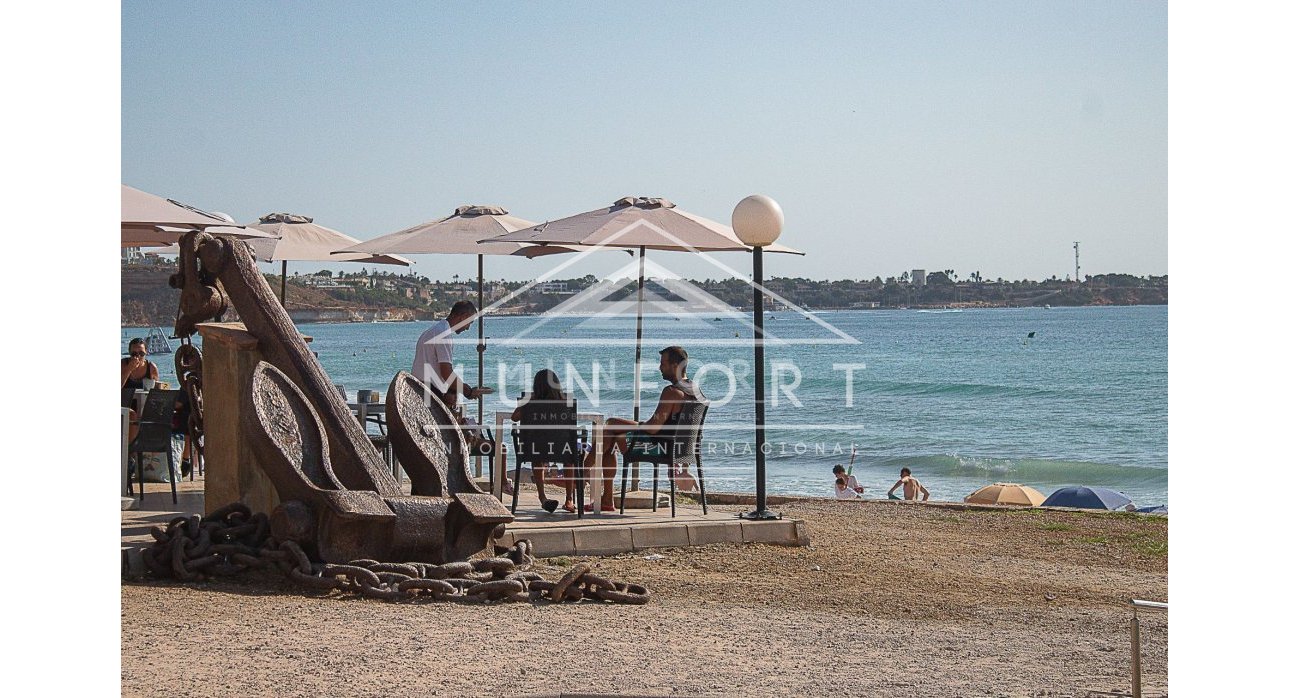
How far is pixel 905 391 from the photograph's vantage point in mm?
50156

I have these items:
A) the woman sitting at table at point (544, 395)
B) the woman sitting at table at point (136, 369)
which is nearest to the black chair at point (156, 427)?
the woman sitting at table at point (136, 369)

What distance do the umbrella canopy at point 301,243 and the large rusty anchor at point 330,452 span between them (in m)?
6.32

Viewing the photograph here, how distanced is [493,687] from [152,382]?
7926mm

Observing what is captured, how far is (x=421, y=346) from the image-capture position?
8.96 m

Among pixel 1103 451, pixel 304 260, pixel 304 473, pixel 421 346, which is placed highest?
pixel 304 260

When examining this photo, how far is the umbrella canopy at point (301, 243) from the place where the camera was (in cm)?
1353

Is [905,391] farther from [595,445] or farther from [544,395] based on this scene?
[544,395]

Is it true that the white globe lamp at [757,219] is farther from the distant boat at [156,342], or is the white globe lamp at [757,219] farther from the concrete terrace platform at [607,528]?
the distant boat at [156,342]

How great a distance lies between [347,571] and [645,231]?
15.3ft

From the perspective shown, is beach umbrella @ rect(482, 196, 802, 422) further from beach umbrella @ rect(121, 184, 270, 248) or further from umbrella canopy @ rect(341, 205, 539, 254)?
→ beach umbrella @ rect(121, 184, 270, 248)

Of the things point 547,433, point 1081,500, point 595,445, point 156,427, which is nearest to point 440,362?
point 547,433
